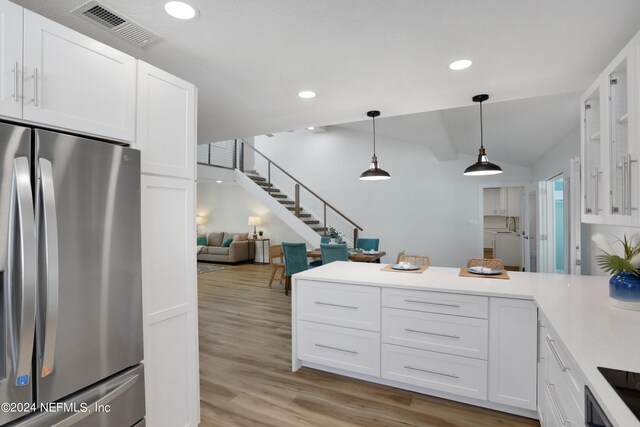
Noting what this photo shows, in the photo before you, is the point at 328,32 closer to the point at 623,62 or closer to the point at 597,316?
the point at 623,62

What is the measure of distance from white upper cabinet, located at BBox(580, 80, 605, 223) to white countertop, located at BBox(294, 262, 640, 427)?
0.52 metres

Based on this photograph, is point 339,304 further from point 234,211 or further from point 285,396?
point 234,211

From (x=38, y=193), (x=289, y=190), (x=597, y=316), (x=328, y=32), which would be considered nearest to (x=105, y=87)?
(x=38, y=193)

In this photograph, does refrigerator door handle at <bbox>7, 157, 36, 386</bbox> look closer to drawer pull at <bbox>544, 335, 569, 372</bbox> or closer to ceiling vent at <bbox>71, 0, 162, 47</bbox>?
ceiling vent at <bbox>71, 0, 162, 47</bbox>

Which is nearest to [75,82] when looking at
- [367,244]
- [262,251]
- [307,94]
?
[307,94]

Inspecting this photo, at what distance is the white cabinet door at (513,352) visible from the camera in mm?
2117

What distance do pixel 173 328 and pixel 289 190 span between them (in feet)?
23.6

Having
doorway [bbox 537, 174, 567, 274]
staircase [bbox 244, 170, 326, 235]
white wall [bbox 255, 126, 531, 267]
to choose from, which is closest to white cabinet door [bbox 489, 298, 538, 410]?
doorway [bbox 537, 174, 567, 274]

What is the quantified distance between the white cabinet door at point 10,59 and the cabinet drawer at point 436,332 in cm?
241

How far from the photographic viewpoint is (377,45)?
2002 mm

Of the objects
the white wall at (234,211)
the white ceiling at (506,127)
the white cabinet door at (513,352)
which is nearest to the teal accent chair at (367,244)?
the white ceiling at (506,127)

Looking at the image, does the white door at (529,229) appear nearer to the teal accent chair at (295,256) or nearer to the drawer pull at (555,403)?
the teal accent chair at (295,256)

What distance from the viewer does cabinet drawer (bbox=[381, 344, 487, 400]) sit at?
2.27 meters

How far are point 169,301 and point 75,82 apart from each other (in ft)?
3.77
